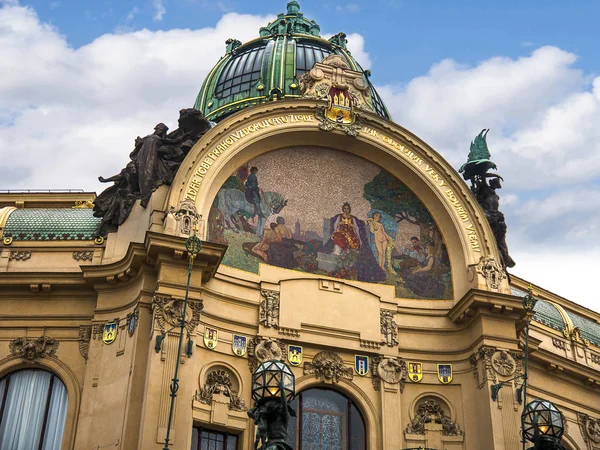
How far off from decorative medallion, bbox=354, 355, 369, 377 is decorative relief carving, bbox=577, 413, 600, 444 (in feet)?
23.7

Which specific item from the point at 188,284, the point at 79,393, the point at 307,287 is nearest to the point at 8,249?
the point at 79,393

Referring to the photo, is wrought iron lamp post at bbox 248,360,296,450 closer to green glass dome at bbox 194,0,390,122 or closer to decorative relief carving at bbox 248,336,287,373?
decorative relief carving at bbox 248,336,287,373

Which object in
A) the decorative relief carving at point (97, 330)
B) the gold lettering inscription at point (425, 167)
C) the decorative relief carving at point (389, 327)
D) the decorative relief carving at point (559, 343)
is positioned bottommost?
the decorative relief carving at point (97, 330)

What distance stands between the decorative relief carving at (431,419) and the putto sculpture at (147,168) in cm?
860

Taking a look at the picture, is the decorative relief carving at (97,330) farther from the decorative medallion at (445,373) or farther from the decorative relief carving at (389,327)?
the decorative medallion at (445,373)

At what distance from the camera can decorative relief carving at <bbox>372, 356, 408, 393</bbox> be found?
22.9 m

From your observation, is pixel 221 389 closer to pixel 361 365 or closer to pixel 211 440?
pixel 211 440

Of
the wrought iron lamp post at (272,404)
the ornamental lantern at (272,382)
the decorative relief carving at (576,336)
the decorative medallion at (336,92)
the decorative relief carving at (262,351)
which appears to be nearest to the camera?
the wrought iron lamp post at (272,404)

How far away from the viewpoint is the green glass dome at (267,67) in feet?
106

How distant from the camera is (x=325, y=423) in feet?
73.6

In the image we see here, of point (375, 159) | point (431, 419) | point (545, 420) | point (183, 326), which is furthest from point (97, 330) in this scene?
point (545, 420)

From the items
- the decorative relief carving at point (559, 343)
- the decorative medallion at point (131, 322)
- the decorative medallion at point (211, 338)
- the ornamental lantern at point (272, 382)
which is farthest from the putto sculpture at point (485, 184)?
the ornamental lantern at point (272, 382)

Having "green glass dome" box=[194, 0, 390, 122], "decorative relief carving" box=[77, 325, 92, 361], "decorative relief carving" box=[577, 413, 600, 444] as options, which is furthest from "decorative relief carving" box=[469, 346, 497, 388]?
"green glass dome" box=[194, 0, 390, 122]

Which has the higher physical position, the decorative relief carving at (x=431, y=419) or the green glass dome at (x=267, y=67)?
the green glass dome at (x=267, y=67)
